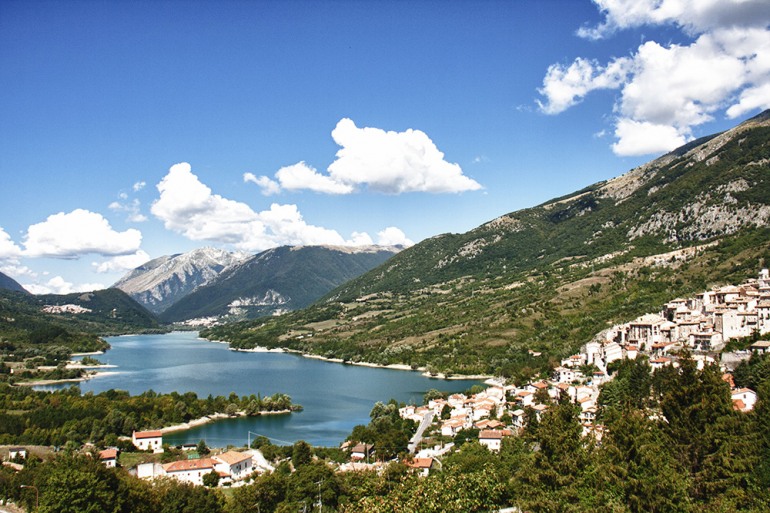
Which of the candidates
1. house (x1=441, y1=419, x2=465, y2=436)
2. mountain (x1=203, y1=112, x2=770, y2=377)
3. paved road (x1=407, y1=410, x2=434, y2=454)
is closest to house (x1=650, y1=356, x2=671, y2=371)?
house (x1=441, y1=419, x2=465, y2=436)

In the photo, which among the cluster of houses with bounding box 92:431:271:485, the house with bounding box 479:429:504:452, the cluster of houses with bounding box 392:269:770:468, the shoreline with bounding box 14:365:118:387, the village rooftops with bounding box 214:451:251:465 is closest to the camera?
the cluster of houses with bounding box 92:431:271:485

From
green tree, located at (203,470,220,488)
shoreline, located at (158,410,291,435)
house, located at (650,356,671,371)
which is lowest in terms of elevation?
shoreline, located at (158,410,291,435)

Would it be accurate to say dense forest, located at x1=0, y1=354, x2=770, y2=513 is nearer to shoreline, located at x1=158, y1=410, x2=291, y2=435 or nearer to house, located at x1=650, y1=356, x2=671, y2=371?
house, located at x1=650, y1=356, x2=671, y2=371

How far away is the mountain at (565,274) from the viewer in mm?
79375

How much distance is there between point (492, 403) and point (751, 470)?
2944cm

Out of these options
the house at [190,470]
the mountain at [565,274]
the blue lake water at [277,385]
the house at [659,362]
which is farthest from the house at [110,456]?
the house at [659,362]

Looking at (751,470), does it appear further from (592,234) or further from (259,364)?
(592,234)

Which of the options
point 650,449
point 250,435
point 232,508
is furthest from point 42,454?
point 650,449

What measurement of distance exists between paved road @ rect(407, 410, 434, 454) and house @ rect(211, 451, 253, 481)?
1125cm

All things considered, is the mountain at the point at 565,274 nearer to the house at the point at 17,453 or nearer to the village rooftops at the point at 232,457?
the village rooftops at the point at 232,457

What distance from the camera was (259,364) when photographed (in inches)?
4286

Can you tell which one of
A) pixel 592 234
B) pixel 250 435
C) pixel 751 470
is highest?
pixel 592 234

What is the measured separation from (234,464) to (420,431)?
51.5 ft

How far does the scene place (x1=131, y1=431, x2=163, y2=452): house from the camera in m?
46.0
